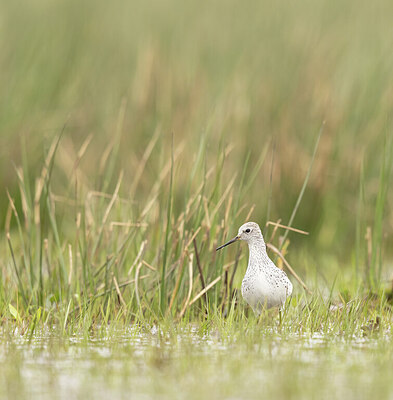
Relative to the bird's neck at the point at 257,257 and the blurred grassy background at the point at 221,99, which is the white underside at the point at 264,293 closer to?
the bird's neck at the point at 257,257

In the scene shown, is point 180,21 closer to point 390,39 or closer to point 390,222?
point 390,39

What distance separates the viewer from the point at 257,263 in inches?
189

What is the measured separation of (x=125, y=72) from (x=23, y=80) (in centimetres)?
117

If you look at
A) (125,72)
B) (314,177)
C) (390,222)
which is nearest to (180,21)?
(125,72)

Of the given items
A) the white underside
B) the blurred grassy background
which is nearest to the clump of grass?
the white underside

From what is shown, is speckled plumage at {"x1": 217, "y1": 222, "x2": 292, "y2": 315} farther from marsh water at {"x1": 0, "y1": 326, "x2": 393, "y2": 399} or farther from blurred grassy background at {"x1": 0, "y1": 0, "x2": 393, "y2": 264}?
blurred grassy background at {"x1": 0, "y1": 0, "x2": 393, "y2": 264}

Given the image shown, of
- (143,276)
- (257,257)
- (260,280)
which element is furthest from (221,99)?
(260,280)

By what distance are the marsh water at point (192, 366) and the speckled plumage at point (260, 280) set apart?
20 cm

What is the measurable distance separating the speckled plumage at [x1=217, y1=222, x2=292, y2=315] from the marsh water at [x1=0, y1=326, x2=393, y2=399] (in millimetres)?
200

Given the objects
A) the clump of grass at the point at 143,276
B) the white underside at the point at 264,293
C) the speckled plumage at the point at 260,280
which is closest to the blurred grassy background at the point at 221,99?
the clump of grass at the point at 143,276

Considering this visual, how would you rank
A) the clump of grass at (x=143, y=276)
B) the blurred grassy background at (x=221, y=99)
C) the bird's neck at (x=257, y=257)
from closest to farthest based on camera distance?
the bird's neck at (x=257, y=257) → the clump of grass at (x=143, y=276) → the blurred grassy background at (x=221, y=99)

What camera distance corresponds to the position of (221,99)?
8.87m

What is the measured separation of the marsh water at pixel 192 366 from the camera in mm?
3689

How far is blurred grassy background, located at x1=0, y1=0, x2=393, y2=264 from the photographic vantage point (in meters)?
8.38
